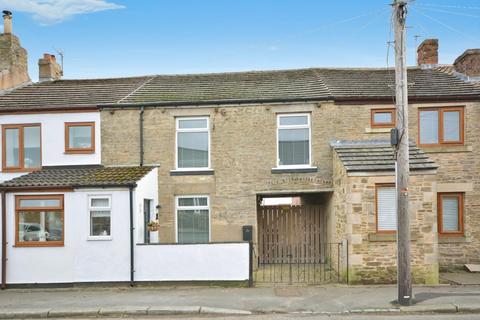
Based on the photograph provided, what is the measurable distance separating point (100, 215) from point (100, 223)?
242 millimetres

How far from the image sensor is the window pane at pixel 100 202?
14.2 meters

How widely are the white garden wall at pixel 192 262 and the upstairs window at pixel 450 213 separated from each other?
7.54 metres

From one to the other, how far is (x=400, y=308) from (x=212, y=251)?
5351 millimetres

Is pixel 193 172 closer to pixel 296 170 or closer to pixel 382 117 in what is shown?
pixel 296 170

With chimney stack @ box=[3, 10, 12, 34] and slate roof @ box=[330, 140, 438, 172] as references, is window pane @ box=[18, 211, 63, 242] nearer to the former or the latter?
slate roof @ box=[330, 140, 438, 172]

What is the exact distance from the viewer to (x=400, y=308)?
10.8 m

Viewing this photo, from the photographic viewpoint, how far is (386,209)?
14.0 metres

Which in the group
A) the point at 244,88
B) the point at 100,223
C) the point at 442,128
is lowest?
the point at 100,223

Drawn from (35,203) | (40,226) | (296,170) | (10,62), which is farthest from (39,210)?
(10,62)

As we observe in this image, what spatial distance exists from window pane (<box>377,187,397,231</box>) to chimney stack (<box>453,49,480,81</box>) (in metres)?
7.57

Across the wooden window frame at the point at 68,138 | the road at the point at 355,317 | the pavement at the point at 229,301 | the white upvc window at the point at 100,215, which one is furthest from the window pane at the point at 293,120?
the road at the point at 355,317

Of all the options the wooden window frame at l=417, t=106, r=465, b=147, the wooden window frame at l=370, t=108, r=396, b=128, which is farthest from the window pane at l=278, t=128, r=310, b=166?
the wooden window frame at l=417, t=106, r=465, b=147

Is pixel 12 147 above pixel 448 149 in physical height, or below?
above

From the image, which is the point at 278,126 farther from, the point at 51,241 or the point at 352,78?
the point at 51,241
